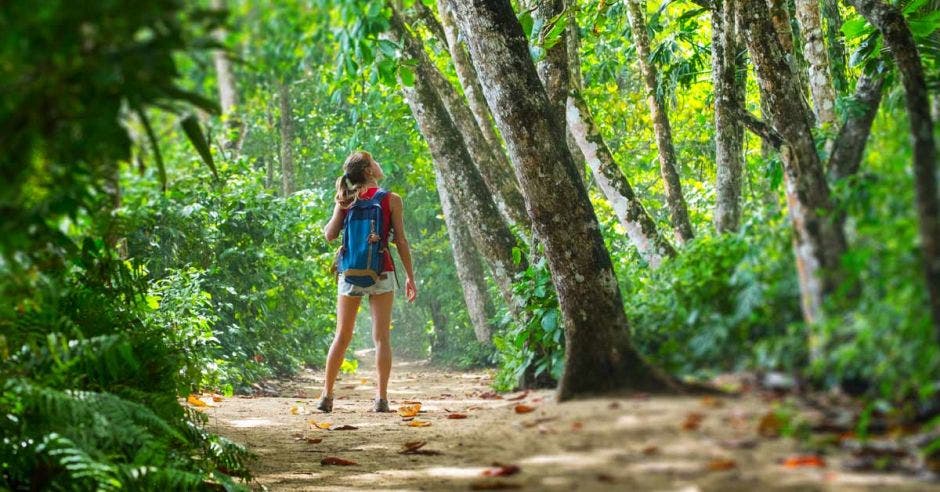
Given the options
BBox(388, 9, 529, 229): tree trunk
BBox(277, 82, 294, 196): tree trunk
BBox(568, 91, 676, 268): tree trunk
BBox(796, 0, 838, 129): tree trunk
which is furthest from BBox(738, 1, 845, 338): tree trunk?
BBox(277, 82, 294, 196): tree trunk

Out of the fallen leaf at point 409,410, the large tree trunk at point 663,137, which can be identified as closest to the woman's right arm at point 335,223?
the fallen leaf at point 409,410

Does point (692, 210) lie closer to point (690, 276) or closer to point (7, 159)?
point (690, 276)

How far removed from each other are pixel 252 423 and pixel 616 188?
2.94m

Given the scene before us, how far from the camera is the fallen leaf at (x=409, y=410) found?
564cm

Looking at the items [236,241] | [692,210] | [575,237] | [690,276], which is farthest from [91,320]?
[236,241]

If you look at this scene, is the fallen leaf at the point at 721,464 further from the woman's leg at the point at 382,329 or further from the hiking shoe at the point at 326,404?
the hiking shoe at the point at 326,404

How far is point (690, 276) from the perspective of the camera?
2295 millimetres

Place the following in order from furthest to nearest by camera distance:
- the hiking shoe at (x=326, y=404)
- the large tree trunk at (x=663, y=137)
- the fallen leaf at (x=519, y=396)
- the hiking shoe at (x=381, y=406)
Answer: the hiking shoe at (x=326, y=404) < the hiking shoe at (x=381, y=406) < the large tree trunk at (x=663, y=137) < the fallen leaf at (x=519, y=396)

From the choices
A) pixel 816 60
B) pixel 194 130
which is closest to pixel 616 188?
pixel 816 60

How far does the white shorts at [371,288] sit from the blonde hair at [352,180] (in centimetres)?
52

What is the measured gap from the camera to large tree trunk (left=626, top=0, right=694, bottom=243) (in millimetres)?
4941

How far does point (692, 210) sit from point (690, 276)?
4175 millimetres

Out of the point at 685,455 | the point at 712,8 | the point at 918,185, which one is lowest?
the point at 685,455

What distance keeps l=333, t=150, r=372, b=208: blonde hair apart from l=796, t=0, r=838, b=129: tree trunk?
105 inches
